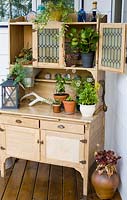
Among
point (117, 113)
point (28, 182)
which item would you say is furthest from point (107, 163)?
point (28, 182)

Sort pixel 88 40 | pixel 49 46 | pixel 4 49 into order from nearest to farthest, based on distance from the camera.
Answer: pixel 88 40 → pixel 49 46 → pixel 4 49

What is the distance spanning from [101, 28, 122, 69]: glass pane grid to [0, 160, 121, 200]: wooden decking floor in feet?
3.91

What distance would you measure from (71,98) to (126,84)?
0.62m

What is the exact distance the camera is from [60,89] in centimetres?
307

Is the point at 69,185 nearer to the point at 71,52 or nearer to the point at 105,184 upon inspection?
the point at 105,184

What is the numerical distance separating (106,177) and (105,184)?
0.19 feet

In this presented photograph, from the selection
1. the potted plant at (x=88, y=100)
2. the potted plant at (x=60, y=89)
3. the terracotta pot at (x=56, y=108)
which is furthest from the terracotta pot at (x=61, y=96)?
the potted plant at (x=88, y=100)

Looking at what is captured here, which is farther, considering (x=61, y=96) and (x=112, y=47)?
(x=61, y=96)

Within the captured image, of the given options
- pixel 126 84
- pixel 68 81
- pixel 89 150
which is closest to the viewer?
pixel 126 84

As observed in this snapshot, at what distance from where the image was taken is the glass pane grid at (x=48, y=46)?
2.89 m

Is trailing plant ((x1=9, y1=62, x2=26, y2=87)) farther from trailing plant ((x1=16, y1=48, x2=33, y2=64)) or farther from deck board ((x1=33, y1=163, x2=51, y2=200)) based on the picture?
deck board ((x1=33, y1=163, x2=51, y2=200))

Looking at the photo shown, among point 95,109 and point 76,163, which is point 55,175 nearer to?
point 76,163

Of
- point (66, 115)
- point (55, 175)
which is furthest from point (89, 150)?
point (55, 175)

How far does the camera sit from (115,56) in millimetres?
2592
